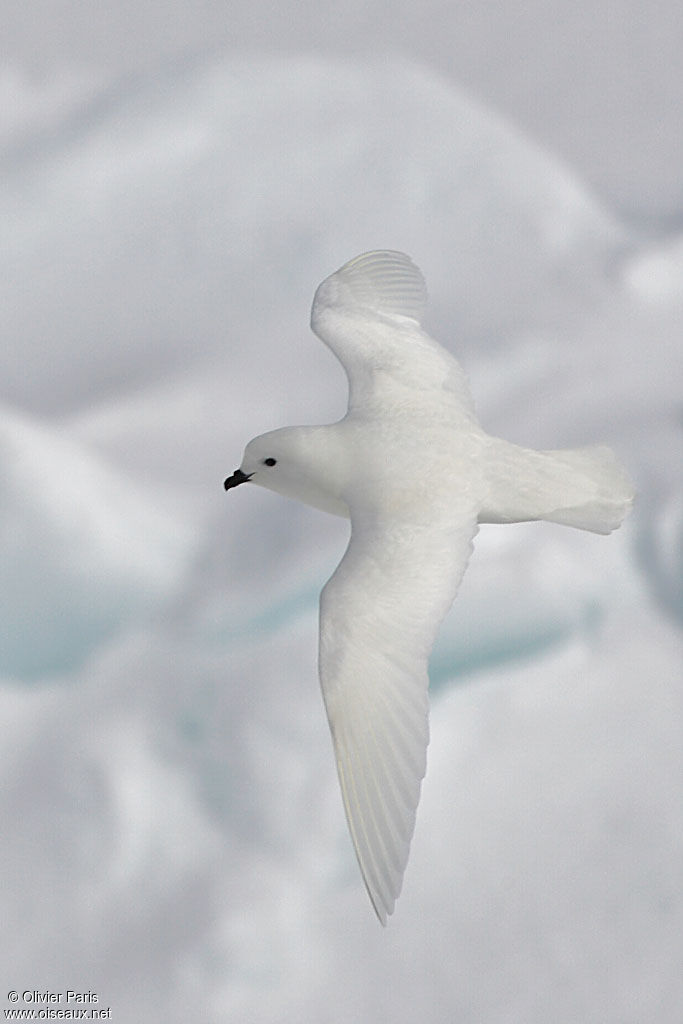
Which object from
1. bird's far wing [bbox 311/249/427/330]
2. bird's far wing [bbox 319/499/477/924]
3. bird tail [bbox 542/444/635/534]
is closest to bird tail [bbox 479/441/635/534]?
bird tail [bbox 542/444/635/534]

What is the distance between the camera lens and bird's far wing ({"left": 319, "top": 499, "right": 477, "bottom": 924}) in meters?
2.37

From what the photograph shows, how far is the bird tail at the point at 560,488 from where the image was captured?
2.94m

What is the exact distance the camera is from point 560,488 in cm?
301

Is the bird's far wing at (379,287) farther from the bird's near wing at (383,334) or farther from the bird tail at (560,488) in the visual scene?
the bird tail at (560,488)

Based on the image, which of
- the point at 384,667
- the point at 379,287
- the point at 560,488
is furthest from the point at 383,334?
the point at 384,667

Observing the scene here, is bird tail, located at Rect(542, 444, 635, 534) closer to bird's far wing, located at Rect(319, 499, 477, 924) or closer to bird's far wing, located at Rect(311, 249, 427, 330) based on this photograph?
bird's far wing, located at Rect(319, 499, 477, 924)

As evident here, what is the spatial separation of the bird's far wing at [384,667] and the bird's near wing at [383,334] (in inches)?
18.2

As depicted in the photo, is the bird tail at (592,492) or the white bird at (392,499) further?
the bird tail at (592,492)

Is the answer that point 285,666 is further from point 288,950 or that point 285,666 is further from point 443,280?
point 443,280

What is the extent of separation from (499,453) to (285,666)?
0.82m

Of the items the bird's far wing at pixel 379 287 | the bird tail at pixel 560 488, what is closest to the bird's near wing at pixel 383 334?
the bird's far wing at pixel 379 287

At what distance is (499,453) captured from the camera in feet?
9.83

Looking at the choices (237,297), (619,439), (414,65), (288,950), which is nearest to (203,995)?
(288,950)

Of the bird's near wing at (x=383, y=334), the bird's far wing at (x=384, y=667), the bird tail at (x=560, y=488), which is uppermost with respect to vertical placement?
the bird's near wing at (x=383, y=334)
